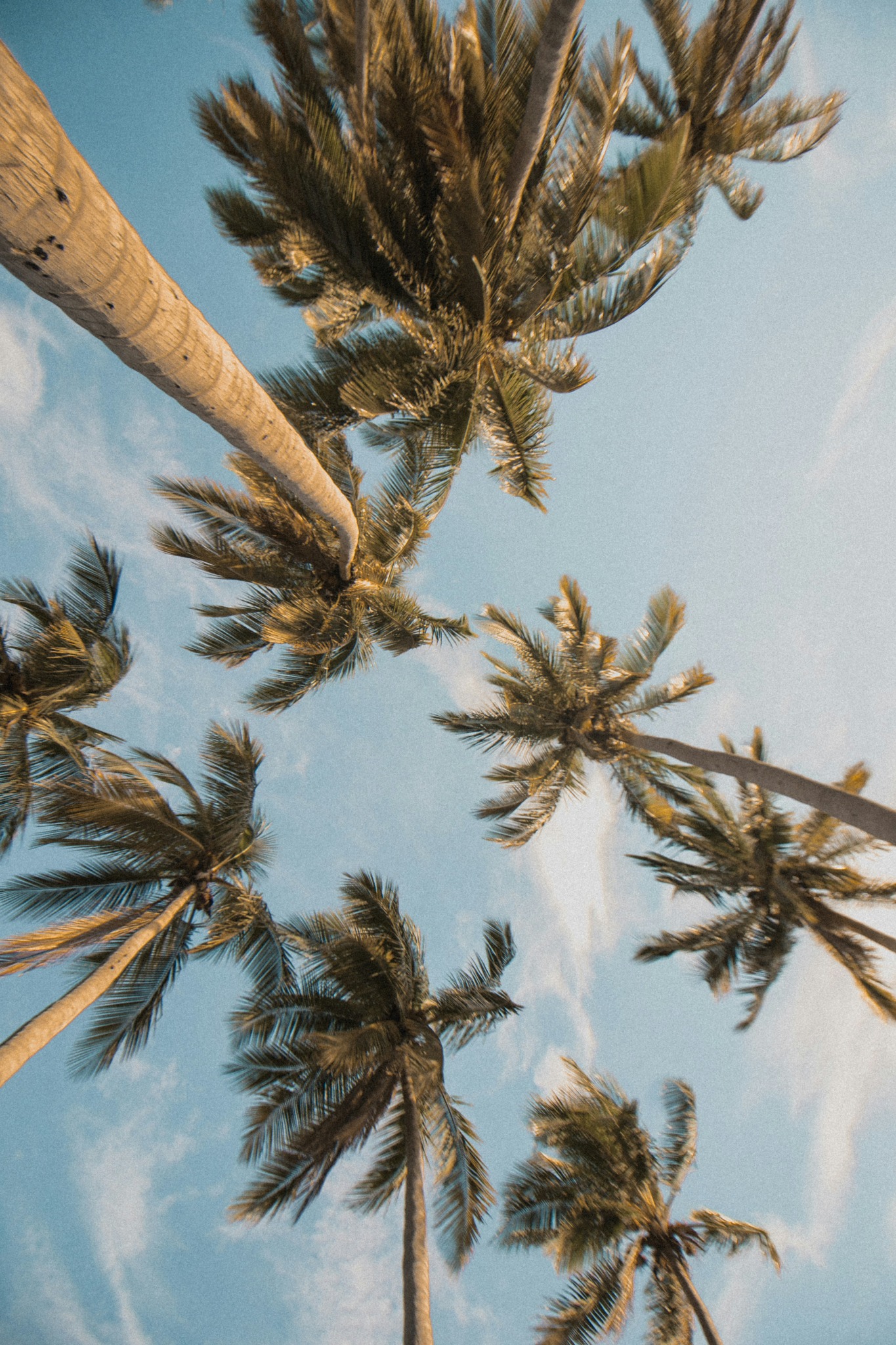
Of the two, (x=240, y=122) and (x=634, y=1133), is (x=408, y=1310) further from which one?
(x=240, y=122)

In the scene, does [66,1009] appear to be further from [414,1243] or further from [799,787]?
[799,787]

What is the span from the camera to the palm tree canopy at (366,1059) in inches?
323

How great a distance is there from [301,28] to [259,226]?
2.25 metres


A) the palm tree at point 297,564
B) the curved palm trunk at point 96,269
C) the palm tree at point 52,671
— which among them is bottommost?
the palm tree at point 52,671

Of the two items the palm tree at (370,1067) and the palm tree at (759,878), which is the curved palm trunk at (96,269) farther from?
the palm tree at (759,878)

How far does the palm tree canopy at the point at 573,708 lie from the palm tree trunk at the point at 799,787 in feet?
3.88

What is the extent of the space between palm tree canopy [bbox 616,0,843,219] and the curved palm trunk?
300 inches

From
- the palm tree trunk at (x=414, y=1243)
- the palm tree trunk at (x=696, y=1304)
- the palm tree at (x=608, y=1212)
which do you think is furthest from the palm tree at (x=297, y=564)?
the palm tree trunk at (x=696, y=1304)

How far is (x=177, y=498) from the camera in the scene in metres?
8.55

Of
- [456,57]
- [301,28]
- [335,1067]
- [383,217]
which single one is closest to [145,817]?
[335,1067]

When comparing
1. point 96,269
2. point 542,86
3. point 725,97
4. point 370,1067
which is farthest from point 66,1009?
point 725,97

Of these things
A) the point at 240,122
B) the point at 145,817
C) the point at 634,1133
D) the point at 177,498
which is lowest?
the point at 145,817

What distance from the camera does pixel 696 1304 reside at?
9930 mm

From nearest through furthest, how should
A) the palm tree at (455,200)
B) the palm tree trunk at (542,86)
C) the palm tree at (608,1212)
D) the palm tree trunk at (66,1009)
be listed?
the palm tree trunk at (542,86)
the palm tree at (455,200)
the palm tree trunk at (66,1009)
the palm tree at (608,1212)
